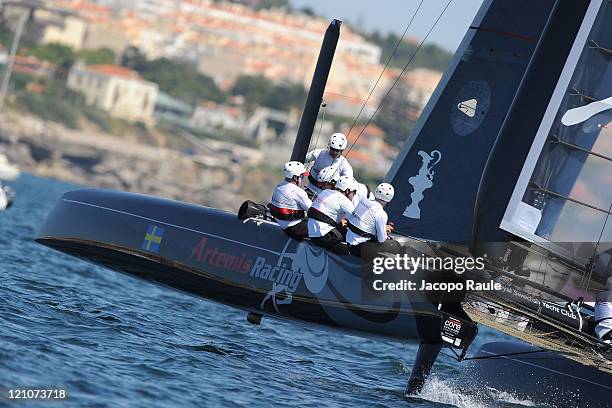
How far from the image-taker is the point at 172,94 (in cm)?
7481

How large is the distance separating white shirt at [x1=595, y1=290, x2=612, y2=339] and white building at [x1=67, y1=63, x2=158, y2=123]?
60865 mm

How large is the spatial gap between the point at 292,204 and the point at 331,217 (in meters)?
0.33

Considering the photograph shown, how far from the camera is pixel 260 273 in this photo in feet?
28.7

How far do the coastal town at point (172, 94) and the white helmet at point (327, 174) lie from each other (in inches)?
1416

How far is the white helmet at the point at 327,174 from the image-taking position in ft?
30.8

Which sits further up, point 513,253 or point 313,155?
point 313,155

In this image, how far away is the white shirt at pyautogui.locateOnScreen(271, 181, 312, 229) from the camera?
880 cm

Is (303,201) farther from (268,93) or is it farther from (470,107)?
(268,93)

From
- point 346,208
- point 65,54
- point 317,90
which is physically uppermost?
point 317,90

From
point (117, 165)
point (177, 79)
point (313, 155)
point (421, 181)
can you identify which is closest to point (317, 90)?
point (313, 155)

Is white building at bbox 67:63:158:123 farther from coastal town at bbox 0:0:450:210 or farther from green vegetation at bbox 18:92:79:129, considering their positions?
green vegetation at bbox 18:92:79:129

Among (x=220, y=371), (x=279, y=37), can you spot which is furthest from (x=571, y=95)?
(x=279, y=37)

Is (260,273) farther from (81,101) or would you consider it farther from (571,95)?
(81,101)

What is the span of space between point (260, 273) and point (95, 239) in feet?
→ 4.81
